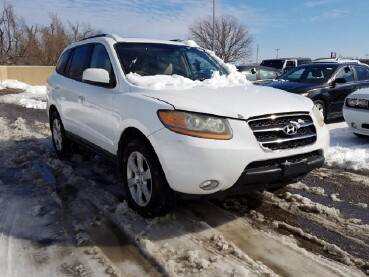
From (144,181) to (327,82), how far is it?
725 centimetres

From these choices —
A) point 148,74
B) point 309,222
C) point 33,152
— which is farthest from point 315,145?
point 33,152

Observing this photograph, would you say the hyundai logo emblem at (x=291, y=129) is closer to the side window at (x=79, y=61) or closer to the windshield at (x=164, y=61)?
the windshield at (x=164, y=61)

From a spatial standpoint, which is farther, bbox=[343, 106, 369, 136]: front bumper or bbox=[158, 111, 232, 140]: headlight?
bbox=[343, 106, 369, 136]: front bumper

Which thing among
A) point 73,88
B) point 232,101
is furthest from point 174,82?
point 73,88

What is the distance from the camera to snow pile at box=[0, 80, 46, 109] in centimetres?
1480

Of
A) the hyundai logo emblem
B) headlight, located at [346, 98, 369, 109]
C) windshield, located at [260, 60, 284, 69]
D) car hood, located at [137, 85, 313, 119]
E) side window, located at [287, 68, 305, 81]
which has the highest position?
windshield, located at [260, 60, 284, 69]

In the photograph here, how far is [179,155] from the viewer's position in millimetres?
3113

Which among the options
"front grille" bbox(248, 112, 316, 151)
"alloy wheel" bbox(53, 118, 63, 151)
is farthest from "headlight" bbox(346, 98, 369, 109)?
"alloy wheel" bbox(53, 118, 63, 151)

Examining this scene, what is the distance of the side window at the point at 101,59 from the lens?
4.38 metres

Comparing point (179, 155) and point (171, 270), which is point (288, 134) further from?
point (171, 270)

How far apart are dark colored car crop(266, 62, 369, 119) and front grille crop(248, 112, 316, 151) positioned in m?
5.70

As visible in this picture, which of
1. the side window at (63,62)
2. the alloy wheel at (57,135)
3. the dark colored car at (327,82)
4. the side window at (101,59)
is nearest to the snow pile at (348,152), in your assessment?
the dark colored car at (327,82)

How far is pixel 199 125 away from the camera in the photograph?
317 centimetres

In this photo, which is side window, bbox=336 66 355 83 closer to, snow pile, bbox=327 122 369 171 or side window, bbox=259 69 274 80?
snow pile, bbox=327 122 369 171
